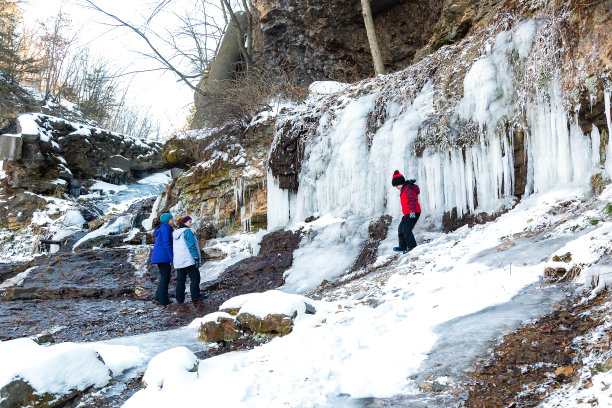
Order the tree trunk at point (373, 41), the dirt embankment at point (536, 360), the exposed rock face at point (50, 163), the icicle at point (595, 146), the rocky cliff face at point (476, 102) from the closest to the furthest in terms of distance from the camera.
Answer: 1. the dirt embankment at point (536, 360)
2. the icicle at point (595, 146)
3. the rocky cliff face at point (476, 102)
4. the tree trunk at point (373, 41)
5. the exposed rock face at point (50, 163)

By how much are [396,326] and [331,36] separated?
12910 millimetres

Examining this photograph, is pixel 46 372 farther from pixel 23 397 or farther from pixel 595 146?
pixel 595 146

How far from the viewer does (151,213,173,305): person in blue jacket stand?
23.1 feet

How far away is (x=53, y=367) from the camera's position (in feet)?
9.73

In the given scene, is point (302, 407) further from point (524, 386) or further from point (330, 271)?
point (330, 271)

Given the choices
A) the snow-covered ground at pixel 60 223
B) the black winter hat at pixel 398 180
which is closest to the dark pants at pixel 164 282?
the black winter hat at pixel 398 180

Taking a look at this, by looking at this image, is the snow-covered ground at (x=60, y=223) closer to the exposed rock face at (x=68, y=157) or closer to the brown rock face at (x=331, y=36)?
the exposed rock face at (x=68, y=157)

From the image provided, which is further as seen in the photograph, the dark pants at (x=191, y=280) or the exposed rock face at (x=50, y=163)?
the exposed rock face at (x=50, y=163)

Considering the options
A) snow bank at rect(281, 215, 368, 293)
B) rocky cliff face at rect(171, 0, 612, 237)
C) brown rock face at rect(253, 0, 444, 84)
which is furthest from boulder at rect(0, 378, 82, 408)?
brown rock face at rect(253, 0, 444, 84)

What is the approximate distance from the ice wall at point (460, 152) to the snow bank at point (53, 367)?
518 centimetres

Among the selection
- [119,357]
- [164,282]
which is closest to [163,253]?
[164,282]

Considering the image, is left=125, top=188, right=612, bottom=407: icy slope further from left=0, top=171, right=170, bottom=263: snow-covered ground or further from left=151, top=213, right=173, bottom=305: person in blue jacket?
left=0, top=171, right=170, bottom=263: snow-covered ground

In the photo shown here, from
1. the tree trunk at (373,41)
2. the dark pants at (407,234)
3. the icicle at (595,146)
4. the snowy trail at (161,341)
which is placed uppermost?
the tree trunk at (373,41)

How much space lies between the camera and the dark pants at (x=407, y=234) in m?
6.22
